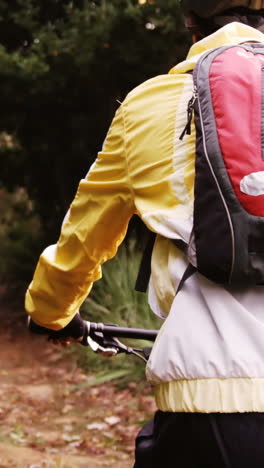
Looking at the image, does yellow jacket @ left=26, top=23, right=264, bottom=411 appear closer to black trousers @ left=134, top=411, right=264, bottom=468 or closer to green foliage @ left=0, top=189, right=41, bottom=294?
black trousers @ left=134, top=411, right=264, bottom=468

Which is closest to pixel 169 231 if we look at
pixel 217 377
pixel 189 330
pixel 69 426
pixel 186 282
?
pixel 186 282

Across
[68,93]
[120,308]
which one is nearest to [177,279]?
[120,308]

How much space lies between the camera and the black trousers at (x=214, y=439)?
1.55 m

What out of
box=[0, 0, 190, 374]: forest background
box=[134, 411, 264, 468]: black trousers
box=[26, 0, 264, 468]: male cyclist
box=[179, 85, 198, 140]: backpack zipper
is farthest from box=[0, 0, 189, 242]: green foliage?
box=[134, 411, 264, 468]: black trousers

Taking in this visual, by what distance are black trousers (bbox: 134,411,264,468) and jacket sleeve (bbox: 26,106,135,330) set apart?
0.54 meters

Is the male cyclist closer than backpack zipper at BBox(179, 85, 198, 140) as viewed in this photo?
Yes

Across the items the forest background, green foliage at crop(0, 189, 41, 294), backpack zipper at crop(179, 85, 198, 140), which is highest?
backpack zipper at crop(179, 85, 198, 140)

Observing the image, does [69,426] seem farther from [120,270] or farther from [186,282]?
[186,282]

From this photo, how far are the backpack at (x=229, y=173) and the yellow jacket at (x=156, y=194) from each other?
0.22ft

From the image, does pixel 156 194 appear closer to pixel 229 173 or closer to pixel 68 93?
pixel 229 173

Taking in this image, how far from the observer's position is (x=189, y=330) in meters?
1.62

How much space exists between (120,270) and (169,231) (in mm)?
5866

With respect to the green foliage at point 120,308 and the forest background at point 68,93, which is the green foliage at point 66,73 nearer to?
the forest background at point 68,93

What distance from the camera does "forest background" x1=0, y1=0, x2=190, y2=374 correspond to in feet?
23.9
